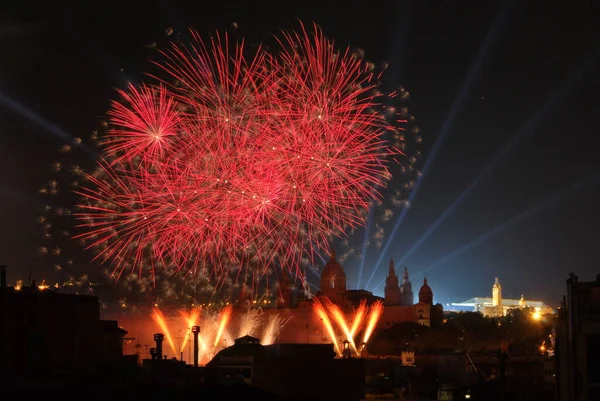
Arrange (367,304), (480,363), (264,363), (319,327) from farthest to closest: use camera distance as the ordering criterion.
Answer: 1. (367,304)
2. (319,327)
3. (480,363)
4. (264,363)

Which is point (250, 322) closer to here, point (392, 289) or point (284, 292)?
point (284, 292)

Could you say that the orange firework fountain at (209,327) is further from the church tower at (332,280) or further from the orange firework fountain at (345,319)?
the church tower at (332,280)

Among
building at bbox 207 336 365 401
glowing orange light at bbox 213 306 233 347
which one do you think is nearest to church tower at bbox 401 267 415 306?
→ glowing orange light at bbox 213 306 233 347

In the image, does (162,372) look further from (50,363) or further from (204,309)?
(204,309)

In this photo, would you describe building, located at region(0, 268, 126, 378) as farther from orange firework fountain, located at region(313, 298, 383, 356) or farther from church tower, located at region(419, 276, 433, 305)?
church tower, located at region(419, 276, 433, 305)
